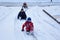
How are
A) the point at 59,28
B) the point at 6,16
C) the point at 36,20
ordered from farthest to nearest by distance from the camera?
the point at 6,16 < the point at 36,20 < the point at 59,28

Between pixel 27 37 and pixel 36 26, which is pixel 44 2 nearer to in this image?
pixel 36 26

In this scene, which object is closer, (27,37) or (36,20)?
(27,37)

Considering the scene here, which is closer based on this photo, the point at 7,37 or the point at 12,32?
the point at 7,37

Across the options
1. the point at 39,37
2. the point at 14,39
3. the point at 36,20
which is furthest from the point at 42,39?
the point at 36,20

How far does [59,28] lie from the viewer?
483 centimetres

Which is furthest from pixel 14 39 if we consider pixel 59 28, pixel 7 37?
pixel 59 28

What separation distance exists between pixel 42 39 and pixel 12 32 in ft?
2.78

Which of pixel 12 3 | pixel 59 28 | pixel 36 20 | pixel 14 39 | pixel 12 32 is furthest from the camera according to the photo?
pixel 12 3

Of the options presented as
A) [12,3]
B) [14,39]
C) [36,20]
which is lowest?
[14,39]

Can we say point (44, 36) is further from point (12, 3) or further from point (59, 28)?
point (12, 3)

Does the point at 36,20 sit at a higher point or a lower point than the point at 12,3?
lower

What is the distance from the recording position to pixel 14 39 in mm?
3996

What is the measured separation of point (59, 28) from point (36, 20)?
101 cm

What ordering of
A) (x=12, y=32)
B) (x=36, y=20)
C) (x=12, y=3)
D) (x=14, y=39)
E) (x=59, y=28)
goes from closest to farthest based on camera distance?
(x=14, y=39), (x=12, y=32), (x=59, y=28), (x=36, y=20), (x=12, y=3)
